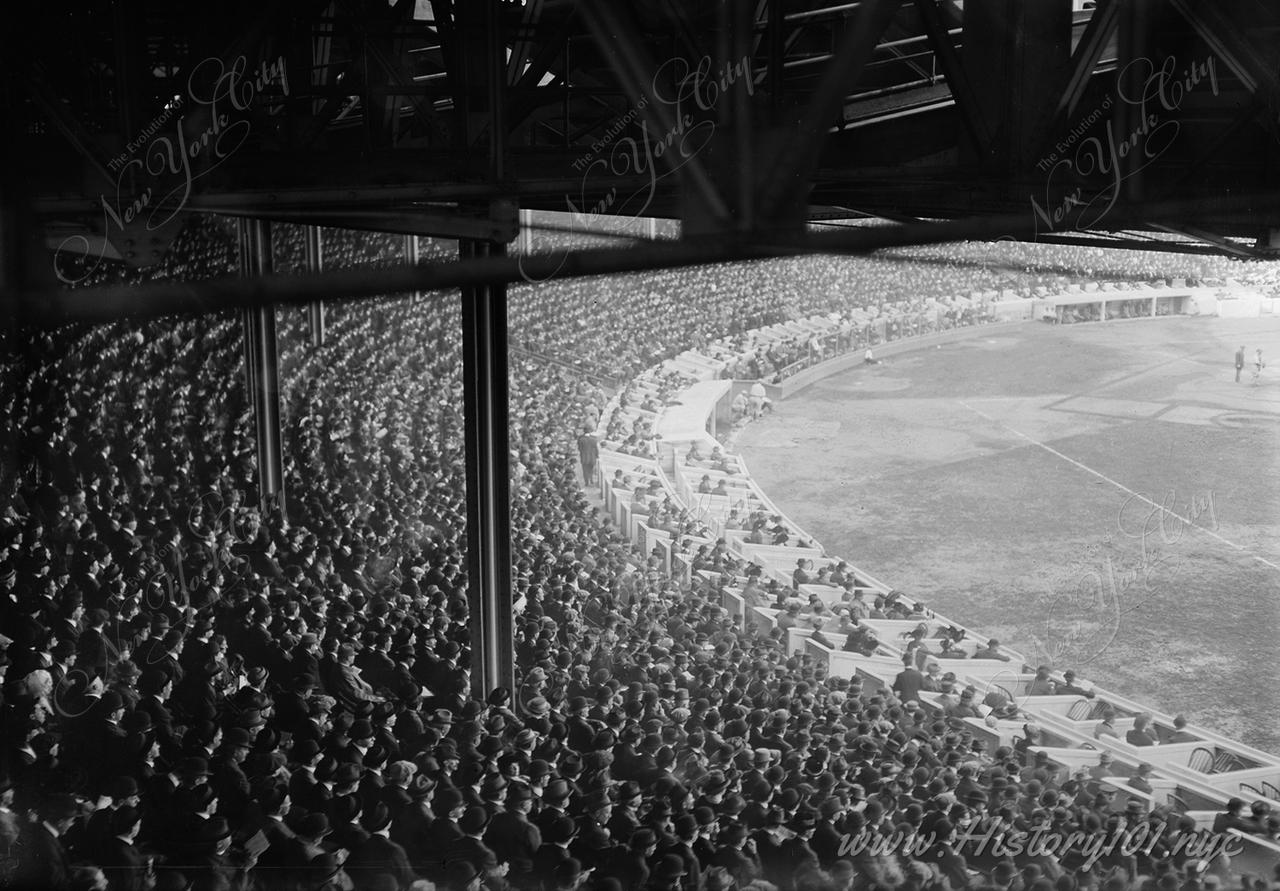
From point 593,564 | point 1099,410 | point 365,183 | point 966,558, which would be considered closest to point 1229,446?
point 1099,410

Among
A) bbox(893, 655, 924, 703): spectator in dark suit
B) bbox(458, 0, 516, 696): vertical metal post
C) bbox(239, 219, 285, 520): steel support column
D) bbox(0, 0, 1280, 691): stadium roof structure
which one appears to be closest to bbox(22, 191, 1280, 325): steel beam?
bbox(0, 0, 1280, 691): stadium roof structure

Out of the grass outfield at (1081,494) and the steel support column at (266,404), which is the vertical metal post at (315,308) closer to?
the steel support column at (266,404)

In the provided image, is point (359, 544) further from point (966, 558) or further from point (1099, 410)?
point (1099, 410)

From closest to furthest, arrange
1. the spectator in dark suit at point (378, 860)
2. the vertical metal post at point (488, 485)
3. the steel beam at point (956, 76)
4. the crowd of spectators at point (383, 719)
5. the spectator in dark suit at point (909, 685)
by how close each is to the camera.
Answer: the steel beam at point (956, 76) < the spectator in dark suit at point (378, 860) < the crowd of spectators at point (383, 719) < the vertical metal post at point (488, 485) < the spectator in dark suit at point (909, 685)

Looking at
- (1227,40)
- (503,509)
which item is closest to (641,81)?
(1227,40)

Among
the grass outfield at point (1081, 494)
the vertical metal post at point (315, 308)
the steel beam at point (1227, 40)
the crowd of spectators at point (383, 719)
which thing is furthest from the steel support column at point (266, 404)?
the grass outfield at point (1081, 494)
